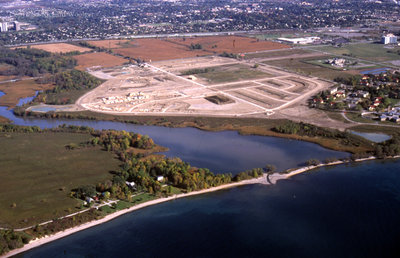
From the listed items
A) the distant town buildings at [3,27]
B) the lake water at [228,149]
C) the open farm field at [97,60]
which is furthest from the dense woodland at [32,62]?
the distant town buildings at [3,27]

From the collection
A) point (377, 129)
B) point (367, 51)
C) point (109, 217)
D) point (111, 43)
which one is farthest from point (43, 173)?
point (367, 51)

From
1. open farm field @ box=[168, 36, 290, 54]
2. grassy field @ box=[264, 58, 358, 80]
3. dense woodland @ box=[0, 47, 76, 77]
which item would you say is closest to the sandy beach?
grassy field @ box=[264, 58, 358, 80]

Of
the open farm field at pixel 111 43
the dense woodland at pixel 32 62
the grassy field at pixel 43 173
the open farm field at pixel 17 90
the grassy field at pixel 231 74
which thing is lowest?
the grassy field at pixel 43 173

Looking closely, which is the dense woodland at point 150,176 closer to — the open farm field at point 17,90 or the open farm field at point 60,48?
the open farm field at point 17,90

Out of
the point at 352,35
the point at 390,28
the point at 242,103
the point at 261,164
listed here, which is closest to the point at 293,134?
the point at 261,164

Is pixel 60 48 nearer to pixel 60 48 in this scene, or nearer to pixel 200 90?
pixel 60 48
